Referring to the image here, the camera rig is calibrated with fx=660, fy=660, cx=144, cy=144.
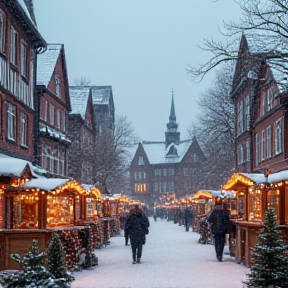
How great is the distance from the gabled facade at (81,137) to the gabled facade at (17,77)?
1571cm

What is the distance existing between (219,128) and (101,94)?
1311 inches

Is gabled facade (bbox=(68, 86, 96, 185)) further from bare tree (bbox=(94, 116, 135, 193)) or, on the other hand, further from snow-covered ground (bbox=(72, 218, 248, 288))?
snow-covered ground (bbox=(72, 218, 248, 288))

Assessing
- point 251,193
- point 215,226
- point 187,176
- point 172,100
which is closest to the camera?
point 251,193

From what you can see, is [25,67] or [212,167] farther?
[212,167]

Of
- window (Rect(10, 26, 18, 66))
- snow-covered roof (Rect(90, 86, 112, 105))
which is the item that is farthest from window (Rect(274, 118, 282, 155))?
snow-covered roof (Rect(90, 86, 112, 105))

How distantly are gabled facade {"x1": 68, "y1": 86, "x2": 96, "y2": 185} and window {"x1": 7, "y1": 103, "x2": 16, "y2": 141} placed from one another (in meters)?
18.4

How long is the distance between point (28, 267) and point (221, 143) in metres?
42.6

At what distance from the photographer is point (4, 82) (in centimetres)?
2523

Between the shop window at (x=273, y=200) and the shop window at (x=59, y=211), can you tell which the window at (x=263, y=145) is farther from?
the shop window at (x=273, y=200)

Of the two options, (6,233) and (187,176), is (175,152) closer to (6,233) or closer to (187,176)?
(187,176)

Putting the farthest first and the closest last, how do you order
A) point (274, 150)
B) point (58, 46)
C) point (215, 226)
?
point (58, 46) → point (274, 150) → point (215, 226)

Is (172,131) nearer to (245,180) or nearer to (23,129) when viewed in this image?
(23,129)

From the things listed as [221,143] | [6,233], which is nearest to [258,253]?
[6,233]

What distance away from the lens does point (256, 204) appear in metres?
18.7
